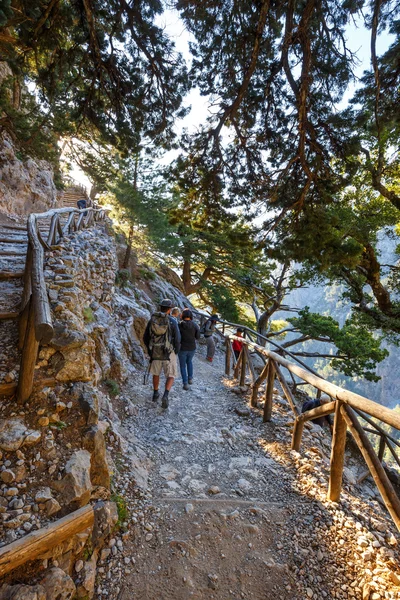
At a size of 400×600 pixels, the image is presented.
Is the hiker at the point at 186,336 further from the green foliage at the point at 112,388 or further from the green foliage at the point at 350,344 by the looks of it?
the green foliage at the point at 350,344

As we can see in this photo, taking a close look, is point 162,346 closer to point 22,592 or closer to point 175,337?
point 175,337

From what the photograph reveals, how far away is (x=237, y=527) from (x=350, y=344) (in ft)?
33.5

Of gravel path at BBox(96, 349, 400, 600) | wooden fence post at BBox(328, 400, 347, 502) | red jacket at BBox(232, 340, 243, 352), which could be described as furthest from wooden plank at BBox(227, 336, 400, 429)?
red jacket at BBox(232, 340, 243, 352)

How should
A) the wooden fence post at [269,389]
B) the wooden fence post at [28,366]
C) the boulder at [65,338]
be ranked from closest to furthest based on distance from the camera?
the wooden fence post at [28,366] < the boulder at [65,338] < the wooden fence post at [269,389]

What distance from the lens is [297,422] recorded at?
377cm

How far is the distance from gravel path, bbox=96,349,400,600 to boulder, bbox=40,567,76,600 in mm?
343

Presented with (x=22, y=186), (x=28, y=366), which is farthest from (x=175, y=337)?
(x=22, y=186)

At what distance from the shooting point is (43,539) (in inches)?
69.1

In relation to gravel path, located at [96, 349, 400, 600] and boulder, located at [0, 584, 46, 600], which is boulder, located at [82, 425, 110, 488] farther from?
boulder, located at [0, 584, 46, 600]

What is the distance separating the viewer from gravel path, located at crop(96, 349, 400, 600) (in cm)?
212

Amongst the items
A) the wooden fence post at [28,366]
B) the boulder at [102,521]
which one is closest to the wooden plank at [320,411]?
the boulder at [102,521]

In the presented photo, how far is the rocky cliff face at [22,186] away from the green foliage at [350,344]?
14.6 m

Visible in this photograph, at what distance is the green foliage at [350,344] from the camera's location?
11.0 metres

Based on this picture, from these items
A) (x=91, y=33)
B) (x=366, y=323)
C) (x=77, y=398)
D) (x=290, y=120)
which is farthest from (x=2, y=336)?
(x=366, y=323)
